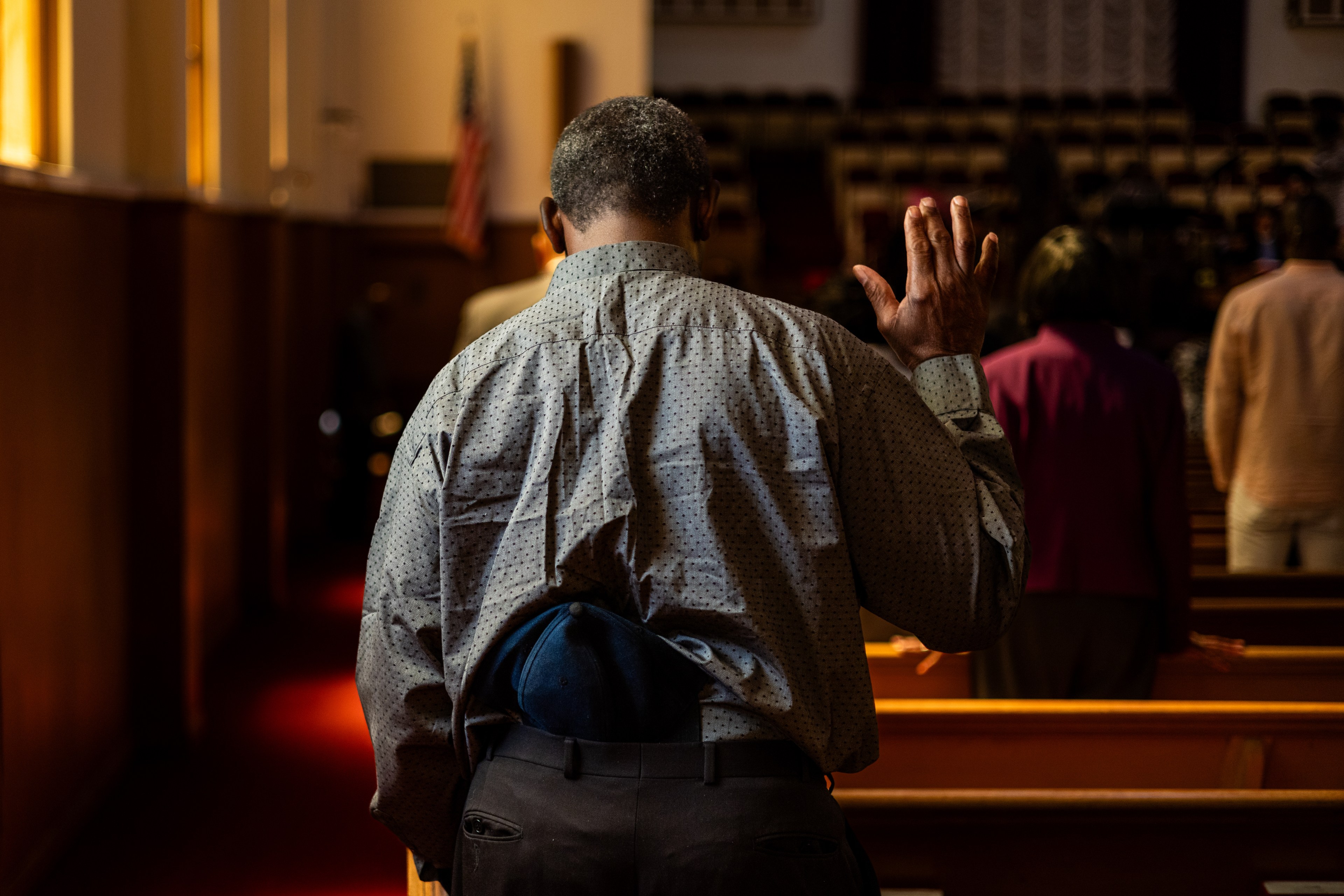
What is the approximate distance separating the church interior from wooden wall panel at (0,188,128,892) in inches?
0.6

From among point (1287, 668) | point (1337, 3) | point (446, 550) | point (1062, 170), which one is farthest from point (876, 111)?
point (446, 550)

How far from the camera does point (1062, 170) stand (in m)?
13.9

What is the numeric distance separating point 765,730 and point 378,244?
8.69m

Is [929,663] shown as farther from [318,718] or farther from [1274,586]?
[318,718]

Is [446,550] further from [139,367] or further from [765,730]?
[139,367]

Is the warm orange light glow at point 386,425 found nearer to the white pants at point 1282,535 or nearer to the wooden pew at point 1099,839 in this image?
the white pants at point 1282,535

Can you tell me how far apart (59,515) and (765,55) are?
42.5 feet

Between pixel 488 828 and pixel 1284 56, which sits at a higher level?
pixel 1284 56

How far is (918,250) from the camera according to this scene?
60.4 inches

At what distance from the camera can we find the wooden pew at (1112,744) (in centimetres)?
238

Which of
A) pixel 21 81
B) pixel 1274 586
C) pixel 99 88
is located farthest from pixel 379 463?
pixel 1274 586

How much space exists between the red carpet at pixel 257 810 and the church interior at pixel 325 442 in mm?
15

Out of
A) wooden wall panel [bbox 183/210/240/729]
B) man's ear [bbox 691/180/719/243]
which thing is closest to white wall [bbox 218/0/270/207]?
wooden wall panel [bbox 183/210/240/729]

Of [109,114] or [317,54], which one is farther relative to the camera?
[317,54]
